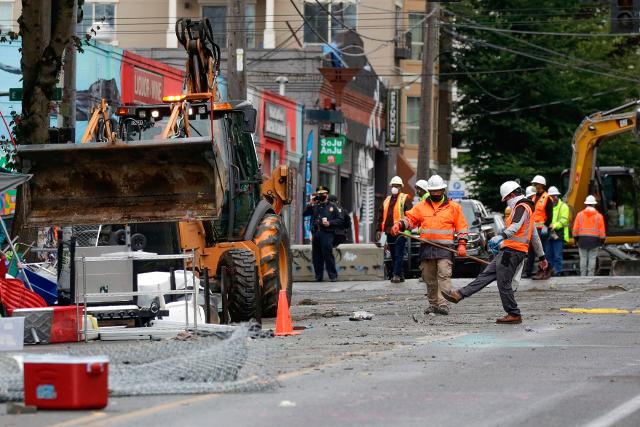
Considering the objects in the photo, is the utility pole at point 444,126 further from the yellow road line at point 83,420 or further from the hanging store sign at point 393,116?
the yellow road line at point 83,420

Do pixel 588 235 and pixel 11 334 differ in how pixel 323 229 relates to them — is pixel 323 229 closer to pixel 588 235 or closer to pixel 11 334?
pixel 588 235

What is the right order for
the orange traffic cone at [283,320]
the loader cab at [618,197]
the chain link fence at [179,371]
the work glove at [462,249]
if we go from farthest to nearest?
1. the loader cab at [618,197]
2. the work glove at [462,249]
3. the orange traffic cone at [283,320]
4. the chain link fence at [179,371]

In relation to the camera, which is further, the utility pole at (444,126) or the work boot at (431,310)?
the utility pole at (444,126)

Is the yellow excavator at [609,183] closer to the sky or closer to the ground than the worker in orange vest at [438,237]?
closer to the sky

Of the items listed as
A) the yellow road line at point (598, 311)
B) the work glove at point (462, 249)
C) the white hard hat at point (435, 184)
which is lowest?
the yellow road line at point (598, 311)

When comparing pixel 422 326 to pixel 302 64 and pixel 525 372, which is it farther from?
pixel 302 64

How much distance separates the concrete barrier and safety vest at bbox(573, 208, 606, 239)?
489 cm

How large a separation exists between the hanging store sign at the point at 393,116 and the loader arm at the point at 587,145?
20044 millimetres

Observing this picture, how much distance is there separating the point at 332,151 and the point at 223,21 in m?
15.4

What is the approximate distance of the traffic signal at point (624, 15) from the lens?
2814 cm

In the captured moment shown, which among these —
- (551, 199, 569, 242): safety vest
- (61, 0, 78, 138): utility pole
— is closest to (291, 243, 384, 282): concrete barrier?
(551, 199, 569, 242): safety vest

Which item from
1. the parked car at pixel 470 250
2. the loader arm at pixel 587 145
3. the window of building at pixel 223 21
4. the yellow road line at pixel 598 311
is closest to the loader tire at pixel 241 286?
the yellow road line at pixel 598 311

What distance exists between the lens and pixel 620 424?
33.1 feet

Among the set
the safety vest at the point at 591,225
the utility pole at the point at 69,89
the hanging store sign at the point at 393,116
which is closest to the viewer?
the utility pole at the point at 69,89
